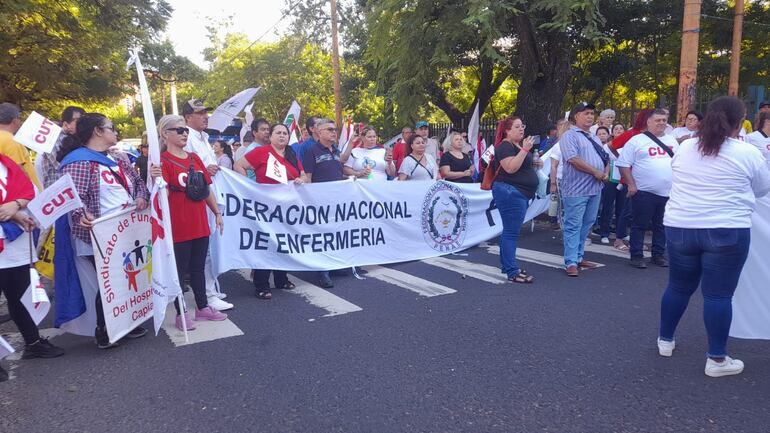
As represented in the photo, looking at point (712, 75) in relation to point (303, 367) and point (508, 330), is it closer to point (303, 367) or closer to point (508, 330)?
point (508, 330)

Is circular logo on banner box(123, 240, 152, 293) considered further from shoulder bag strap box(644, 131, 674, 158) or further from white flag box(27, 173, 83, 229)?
shoulder bag strap box(644, 131, 674, 158)

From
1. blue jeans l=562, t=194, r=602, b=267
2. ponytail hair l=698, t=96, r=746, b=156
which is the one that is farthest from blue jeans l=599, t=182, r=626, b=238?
ponytail hair l=698, t=96, r=746, b=156

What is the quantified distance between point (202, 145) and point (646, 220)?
200 inches

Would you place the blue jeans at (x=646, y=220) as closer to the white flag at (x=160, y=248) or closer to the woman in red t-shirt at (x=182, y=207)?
the woman in red t-shirt at (x=182, y=207)

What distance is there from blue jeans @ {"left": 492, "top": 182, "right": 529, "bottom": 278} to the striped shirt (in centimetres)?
65

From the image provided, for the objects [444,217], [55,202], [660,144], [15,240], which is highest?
[660,144]

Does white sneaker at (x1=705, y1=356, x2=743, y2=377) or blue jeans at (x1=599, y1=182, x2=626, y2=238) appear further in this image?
blue jeans at (x1=599, y1=182, x2=626, y2=238)

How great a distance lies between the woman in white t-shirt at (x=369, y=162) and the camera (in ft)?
24.5

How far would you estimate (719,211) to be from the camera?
345 centimetres

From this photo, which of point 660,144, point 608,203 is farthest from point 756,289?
point 608,203

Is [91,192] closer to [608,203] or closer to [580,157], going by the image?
[580,157]

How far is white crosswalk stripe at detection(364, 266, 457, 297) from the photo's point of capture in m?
5.78

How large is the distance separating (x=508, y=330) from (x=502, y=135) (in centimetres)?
236

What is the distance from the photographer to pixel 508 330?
4539 mm
